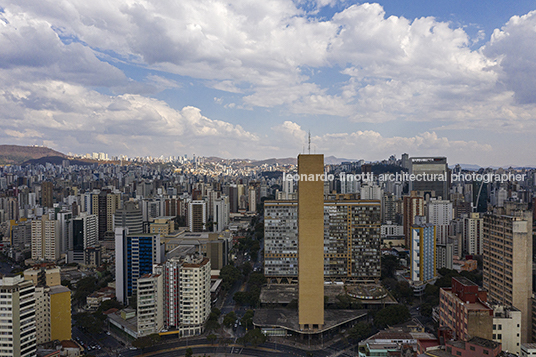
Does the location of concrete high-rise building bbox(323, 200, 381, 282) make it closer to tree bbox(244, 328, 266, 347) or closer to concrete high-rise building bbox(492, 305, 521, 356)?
tree bbox(244, 328, 266, 347)

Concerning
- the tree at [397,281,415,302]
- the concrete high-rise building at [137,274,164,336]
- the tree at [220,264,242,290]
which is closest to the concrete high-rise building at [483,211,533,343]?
the tree at [397,281,415,302]

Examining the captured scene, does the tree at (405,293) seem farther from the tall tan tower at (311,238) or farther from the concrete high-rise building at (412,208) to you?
the concrete high-rise building at (412,208)

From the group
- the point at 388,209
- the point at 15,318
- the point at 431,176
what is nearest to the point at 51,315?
the point at 15,318

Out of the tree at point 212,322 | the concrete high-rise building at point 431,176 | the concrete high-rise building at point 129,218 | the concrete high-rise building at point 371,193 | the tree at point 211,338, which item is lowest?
the tree at point 211,338

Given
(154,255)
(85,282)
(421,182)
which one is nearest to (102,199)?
(85,282)

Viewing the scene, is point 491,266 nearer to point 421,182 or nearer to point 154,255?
point 154,255

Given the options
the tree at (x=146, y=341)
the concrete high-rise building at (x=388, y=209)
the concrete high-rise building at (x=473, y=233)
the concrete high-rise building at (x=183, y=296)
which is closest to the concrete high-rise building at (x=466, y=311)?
the concrete high-rise building at (x=183, y=296)

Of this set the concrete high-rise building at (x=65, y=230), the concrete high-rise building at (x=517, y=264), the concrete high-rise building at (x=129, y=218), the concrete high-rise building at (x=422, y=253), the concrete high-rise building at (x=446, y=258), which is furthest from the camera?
the concrete high-rise building at (x=65, y=230)
